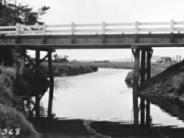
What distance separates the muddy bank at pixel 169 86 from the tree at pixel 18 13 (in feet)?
54.9

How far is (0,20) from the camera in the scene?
135 ft

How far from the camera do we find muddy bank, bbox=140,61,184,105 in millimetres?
30219

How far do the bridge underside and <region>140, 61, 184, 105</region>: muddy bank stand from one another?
3311 mm

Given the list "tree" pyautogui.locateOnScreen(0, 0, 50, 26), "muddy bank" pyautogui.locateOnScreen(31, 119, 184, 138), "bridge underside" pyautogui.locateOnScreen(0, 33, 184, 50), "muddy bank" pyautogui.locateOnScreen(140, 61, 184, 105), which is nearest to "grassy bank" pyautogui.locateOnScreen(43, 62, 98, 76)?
"tree" pyautogui.locateOnScreen(0, 0, 50, 26)

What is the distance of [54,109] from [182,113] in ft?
26.5

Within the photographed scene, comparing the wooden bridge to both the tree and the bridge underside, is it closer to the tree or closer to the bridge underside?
the bridge underside

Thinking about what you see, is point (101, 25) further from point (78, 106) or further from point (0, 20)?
point (0, 20)

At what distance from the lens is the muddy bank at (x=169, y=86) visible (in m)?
30.2

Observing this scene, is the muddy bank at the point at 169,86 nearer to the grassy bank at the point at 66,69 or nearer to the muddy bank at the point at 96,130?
the muddy bank at the point at 96,130

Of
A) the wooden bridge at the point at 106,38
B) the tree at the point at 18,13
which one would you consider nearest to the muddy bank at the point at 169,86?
the wooden bridge at the point at 106,38

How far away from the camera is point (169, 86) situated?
31484 mm

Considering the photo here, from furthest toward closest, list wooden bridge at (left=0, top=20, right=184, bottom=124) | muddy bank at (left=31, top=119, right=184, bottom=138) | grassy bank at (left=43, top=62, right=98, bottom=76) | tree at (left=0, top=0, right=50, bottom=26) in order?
grassy bank at (left=43, top=62, right=98, bottom=76), tree at (left=0, top=0, right=50, bottom=26), wooden bridge at (left=0, top=20, right=184, bottom=124), muddy bank at (left=31, top=119, right=184, bottom=138)

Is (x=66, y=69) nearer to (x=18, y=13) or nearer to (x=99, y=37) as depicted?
(x=18, y=13)

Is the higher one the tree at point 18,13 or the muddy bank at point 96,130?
the tree at point 18,13
